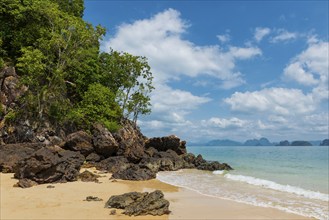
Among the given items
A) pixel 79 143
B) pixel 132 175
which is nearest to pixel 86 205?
pixel 132 175

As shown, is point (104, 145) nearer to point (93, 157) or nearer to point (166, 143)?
point (93, 157)

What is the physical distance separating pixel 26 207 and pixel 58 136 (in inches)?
812

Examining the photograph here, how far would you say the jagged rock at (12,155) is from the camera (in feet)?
62.5

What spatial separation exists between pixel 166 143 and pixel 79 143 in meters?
14.8

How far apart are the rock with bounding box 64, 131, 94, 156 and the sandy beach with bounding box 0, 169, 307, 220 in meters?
9.93

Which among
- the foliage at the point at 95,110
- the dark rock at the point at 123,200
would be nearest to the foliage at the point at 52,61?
the foliage at the point at 95,110

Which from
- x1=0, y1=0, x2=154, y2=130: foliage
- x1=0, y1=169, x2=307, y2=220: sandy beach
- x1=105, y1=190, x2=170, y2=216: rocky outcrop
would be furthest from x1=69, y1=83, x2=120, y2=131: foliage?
x1=105, y1=190, x2=170, y2=216: rocky outcrop

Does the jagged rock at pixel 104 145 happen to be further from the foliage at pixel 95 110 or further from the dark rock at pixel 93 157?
the foliage at pixel 95 110

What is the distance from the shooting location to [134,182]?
1934 centimetres

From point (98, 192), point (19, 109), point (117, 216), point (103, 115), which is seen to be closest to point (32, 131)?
point (19, 109)

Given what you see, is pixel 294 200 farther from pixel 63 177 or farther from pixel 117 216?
pixel 63 177

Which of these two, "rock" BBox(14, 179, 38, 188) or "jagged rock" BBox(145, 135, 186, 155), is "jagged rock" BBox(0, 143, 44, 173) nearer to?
"rock" BBox(14, 179, 38, 188)

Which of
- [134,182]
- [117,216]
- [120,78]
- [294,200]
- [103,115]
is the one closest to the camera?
[117,216]

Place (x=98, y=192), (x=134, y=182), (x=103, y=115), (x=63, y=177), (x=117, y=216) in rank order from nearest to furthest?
(x=117, y=216) < (x=98, y=192) < (x=63, y=177) < (x=134, y=182) < (x=103, y=115)
